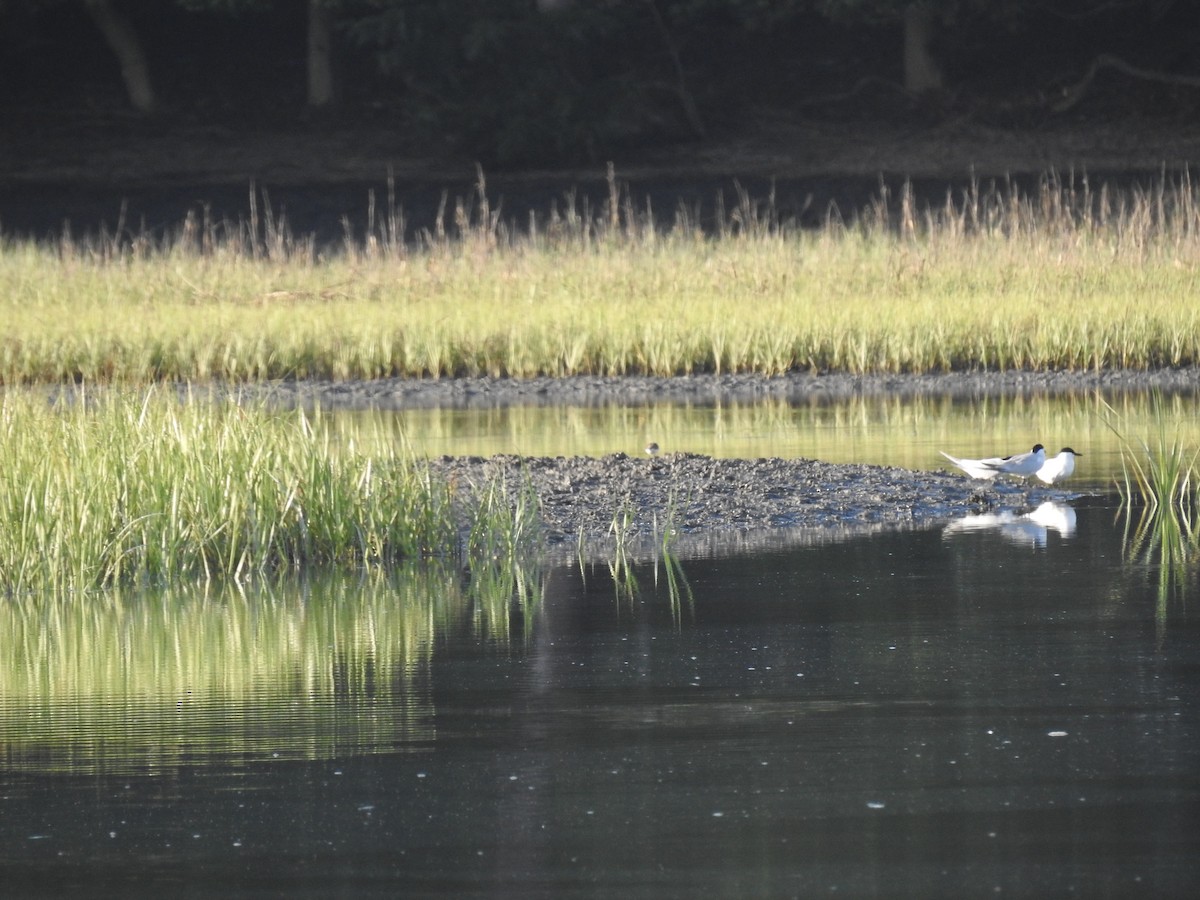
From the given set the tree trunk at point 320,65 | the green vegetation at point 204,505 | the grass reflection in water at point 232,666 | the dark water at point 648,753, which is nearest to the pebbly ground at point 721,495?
the green vegetation at point 204,505

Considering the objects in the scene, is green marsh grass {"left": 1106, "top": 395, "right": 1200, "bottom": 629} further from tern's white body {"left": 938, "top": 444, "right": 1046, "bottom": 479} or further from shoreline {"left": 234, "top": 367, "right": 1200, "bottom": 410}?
shoreline {"left": 234, "top": 367, "right": 1200, "bottom": 410}

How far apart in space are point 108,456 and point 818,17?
38.1 m

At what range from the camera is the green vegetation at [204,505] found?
29.5 ft

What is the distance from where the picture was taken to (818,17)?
45844 mm

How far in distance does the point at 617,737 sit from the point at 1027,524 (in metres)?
5.09

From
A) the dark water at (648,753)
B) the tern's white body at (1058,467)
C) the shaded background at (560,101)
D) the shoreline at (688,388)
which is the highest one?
the shaded background at (560,101)

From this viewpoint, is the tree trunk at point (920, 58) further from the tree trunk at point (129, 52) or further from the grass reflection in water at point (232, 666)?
the grass reflection in water at point (232, 666)

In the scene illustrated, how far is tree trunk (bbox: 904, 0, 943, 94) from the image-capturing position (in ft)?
136

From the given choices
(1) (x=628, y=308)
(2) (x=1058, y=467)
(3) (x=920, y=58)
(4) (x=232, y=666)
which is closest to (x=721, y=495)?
(2) (x=1058, y=467)

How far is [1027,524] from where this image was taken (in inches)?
417

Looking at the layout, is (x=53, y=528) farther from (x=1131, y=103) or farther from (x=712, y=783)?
(x=1131, y=103)

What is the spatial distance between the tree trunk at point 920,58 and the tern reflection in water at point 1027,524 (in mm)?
31301

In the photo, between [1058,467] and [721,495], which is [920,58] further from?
[721,495]

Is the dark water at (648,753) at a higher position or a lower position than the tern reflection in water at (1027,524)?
lower
